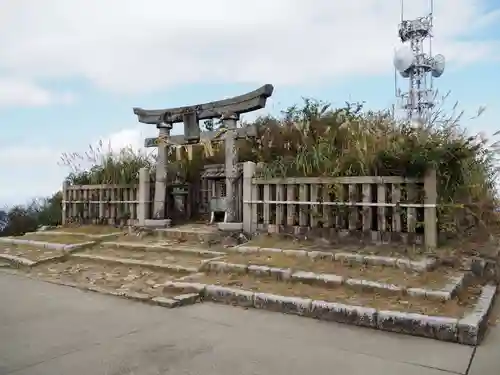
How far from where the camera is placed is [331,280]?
192 inches

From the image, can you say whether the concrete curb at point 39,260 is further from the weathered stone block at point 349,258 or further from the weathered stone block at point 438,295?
the weathered stone block at point 438,295

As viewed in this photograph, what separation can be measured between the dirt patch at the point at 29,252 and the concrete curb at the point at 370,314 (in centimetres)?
424

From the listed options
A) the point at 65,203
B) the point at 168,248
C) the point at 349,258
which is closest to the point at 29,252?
the point at 168,248

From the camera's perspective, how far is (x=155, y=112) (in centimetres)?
1027

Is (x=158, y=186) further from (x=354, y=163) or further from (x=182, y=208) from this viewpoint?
(x=354, y=163)

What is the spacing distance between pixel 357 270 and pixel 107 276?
354cm

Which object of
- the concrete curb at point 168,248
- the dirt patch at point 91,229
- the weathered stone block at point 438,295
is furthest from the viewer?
the dirt patch at point 91,229

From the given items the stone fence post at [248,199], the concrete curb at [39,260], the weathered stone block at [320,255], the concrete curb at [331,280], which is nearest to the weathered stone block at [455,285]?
the concrete curb at [331,280]

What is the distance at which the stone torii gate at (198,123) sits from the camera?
8.74 meters

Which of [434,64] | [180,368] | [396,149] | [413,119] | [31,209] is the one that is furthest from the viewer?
[434,64]

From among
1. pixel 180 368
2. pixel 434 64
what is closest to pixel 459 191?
pixel 180 368

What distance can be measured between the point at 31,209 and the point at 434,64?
2102 centimetres

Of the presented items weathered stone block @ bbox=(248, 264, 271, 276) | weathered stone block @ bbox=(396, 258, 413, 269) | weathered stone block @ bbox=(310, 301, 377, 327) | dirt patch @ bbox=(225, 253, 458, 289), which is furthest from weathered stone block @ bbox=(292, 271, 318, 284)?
weathered stone block @ bbox=(396, 258, 413, 269)

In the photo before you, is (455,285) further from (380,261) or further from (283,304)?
(283,304)
